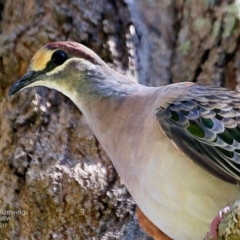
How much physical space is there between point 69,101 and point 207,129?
935 mm

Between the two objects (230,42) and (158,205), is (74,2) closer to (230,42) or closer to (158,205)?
(230,42)

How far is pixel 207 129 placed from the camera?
2.03 metres

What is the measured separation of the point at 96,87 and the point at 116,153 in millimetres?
313

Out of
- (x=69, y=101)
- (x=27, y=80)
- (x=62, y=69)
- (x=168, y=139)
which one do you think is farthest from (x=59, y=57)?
(x=168, y=139)

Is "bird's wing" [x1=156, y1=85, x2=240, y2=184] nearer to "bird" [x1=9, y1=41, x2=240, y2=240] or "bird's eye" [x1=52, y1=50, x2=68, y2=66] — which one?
"bird" [x1=9, y1=41, x2=240, y2=240]

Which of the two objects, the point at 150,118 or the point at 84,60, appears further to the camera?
the point at 84,60

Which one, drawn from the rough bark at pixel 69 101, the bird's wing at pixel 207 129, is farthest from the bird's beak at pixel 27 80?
the bird's wing at pixel 207 129

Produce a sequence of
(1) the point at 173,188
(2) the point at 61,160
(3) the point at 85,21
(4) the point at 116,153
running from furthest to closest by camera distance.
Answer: (3) the point at 85,21
(2) the point at 61,160
(4) the point at 116,153
(1) the point at 173,188

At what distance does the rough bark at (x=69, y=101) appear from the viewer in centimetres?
247

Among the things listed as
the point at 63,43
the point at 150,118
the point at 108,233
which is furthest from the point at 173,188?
the point at 63,43

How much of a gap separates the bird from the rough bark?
1.09 ft

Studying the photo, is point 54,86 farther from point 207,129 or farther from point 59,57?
point 207,129

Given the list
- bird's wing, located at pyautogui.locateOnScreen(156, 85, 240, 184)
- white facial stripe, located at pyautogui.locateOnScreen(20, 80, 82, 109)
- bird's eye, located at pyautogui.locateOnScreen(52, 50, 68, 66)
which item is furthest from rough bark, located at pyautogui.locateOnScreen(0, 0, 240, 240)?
bird's wing, located at pyautogui.locateOnScreen(156, 85, 240, 184)

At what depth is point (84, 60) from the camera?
2.39 m
